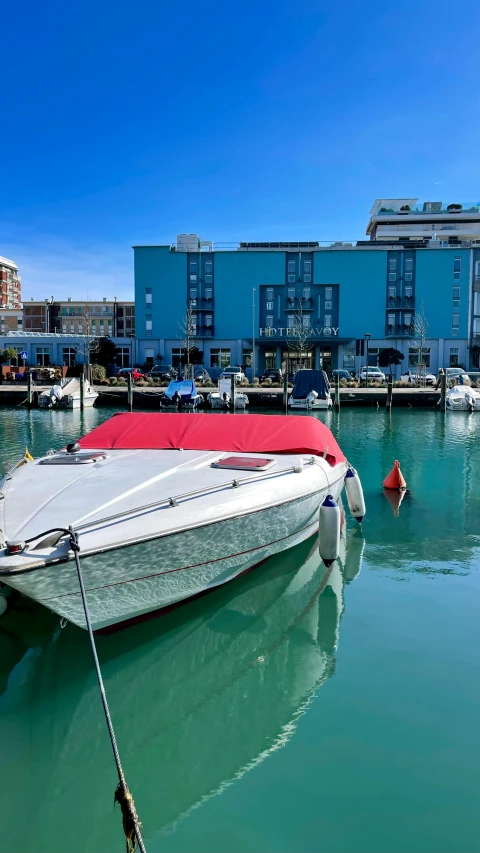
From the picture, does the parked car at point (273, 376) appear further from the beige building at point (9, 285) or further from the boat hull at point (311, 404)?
the beige building at point (9, 285)

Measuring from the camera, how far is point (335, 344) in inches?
2618

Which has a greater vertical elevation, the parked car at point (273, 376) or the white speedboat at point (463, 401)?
the parked car at point (273, 376)

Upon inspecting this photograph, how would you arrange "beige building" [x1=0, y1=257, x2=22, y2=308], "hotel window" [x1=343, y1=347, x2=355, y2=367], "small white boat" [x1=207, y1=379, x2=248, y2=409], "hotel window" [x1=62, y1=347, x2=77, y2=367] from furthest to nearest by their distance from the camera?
"beige building" [x1=0, y1=257, x2=22, y2=308] < "hotel window" [x1=62, y1=347, x2=77, y2=367] < "hotel window" [x1=343, y1=347, x2=355, y2=367] < "small white boat" [x1=207, y1=379, x2=248, y2=409]

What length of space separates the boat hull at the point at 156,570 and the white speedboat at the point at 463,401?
30.6 meters

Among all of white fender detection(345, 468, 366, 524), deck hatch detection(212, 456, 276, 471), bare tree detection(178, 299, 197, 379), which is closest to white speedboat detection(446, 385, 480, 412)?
white fender detection(345, 468, 366, 524)

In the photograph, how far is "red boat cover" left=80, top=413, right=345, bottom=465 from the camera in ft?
28.3

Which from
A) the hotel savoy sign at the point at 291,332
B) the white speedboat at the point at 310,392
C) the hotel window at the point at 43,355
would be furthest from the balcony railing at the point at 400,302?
the hotel window at the point at 43,355

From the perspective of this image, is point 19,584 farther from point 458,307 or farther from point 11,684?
point 458,307

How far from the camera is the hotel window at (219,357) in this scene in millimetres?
67188

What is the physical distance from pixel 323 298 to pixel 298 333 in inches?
226

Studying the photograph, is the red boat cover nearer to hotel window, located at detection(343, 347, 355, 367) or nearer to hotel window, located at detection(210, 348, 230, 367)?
hotel window, located at detection(210, 348, 230, 367)

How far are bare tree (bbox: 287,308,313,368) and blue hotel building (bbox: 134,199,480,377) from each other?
8.9 inches

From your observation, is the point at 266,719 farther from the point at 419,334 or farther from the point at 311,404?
the point at 419,334

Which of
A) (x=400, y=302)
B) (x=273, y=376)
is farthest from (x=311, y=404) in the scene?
(x=400, y=302)
